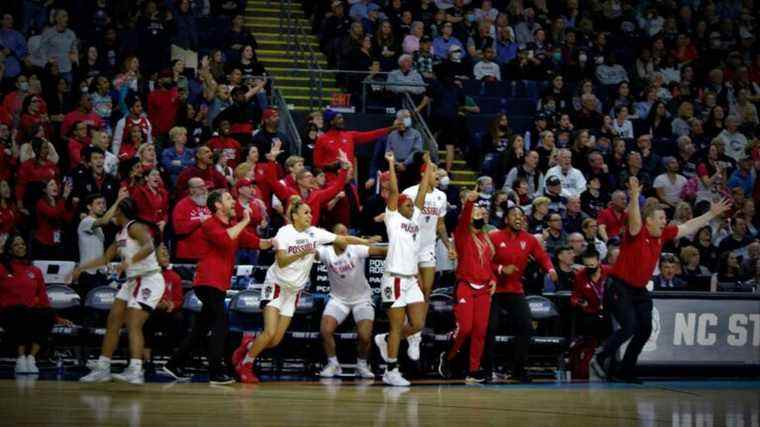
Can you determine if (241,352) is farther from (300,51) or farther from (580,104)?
(580,104)

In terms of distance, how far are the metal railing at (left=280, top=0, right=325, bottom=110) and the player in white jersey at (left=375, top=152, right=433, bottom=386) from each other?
674cm

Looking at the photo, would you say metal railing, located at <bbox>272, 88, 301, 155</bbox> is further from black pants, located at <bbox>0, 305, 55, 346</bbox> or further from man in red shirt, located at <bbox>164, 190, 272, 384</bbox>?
black pants, located at <bbox>0, 305, 55, 346</bbox>

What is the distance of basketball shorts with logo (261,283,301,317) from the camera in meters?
15.7

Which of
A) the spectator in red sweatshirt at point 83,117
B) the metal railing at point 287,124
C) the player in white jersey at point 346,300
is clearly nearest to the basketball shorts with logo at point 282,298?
the player in white jersey at point 346,300

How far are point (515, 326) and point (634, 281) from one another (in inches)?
62.7

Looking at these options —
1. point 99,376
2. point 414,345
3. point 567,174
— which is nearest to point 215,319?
point 99,376

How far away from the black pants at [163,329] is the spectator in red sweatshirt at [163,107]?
4.54 m

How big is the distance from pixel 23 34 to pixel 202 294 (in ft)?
28.3

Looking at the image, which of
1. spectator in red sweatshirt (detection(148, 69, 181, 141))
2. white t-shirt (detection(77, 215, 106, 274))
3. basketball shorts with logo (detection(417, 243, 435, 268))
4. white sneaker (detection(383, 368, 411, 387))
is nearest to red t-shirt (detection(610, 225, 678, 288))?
basketball shorts with logo (detection(417, 243, 435, 268))

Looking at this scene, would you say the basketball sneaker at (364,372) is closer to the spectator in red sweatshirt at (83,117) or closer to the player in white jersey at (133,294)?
the player in white jersey at (133,294)

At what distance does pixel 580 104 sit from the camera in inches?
971

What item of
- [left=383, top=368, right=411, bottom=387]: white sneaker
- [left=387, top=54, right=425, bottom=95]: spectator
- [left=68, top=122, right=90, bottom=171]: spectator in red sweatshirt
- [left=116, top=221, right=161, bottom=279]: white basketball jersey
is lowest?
[left=383, top=368, right=411, bottom=387]: white sneaker

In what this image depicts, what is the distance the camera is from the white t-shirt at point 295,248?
1573 centimetres

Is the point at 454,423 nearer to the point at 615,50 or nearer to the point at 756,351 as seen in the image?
the point at 756,351
